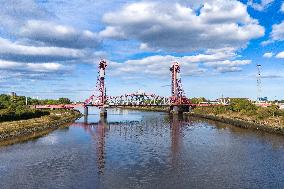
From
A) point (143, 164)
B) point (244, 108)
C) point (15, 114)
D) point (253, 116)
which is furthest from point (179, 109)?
point (143, 164)

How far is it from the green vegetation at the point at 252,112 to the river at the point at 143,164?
28.7 meters

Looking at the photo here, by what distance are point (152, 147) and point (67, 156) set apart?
16510mm

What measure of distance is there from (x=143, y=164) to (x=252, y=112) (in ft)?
272

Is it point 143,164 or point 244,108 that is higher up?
point 244,108

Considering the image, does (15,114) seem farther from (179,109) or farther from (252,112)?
(179,109)

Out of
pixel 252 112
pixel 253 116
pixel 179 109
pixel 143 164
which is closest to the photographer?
pixel 143 164

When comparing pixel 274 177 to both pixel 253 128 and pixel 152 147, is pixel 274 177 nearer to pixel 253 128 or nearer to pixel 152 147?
pixel 152 147

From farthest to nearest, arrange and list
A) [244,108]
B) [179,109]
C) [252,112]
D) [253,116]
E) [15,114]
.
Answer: [179,109] < [244,108] < [252,112] < [253,116] < [15,114]

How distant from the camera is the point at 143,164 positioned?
47.5m

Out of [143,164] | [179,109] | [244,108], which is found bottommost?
[143,164]

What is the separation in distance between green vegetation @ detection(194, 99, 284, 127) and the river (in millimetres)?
28686

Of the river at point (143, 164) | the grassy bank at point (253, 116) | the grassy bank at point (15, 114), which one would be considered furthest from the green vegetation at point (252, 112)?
the grassy bank at point (15, 114)

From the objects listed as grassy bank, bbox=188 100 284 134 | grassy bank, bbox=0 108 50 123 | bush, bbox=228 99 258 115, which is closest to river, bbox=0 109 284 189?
grassy bank, bbox=188 100 284 134

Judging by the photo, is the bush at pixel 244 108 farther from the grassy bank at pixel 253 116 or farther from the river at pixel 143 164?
the river at pixel 143 164
